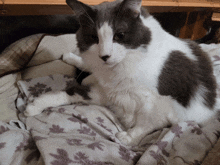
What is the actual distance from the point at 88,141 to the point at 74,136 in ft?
0.28

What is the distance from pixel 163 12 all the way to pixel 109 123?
1482 millimetres

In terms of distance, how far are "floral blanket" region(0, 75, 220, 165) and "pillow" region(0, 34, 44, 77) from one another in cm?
33

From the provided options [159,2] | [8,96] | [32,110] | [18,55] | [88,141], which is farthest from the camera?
[159,2]

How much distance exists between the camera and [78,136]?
0.90 meters

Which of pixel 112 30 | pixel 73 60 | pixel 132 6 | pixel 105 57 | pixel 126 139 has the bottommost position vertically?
pixel 126 139

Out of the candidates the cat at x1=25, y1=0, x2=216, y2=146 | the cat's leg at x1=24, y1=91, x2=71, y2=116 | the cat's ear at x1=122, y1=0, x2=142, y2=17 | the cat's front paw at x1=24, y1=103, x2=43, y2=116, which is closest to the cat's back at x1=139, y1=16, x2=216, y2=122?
the cat at x1=25, y1=0, x2=216, y2=146

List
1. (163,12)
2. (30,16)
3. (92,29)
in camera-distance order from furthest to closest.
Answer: (163,12)
(30,16)
(92,29)

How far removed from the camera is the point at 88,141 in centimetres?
87

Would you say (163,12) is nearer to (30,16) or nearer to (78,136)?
(30,16)

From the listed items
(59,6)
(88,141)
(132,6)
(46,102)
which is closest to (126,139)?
(88,141)

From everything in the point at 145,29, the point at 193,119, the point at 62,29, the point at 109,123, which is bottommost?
the point at 109,123

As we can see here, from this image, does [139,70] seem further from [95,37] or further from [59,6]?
[59,6]

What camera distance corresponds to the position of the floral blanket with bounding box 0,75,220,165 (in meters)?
0.76

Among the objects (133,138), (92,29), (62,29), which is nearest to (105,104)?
(133,138)
